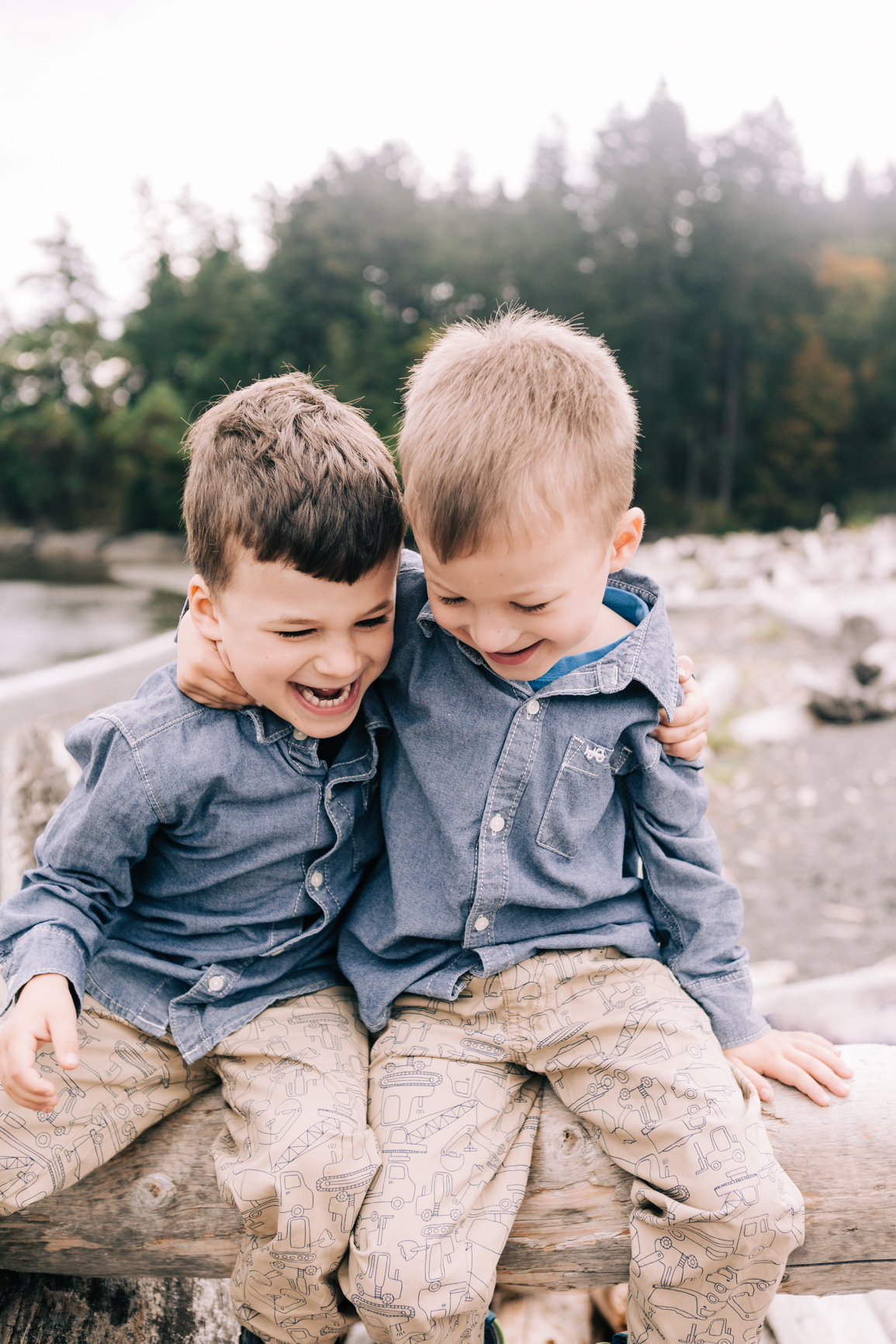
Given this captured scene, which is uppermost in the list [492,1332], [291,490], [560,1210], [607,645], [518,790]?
[291,490]

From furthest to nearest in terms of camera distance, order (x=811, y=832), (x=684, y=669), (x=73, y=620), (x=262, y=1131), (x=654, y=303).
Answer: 1. (x=654, y=303)
2. (x=73, y=620)
3. (x=811, y=832)
4. (x=684, y=669)
5. (x=262, y=1131)

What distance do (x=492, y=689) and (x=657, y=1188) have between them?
2.83 feet

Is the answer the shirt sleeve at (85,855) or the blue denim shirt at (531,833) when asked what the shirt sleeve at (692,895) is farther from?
the shirt sleeve at (85,855)

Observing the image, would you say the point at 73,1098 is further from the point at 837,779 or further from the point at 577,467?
the point at 837,779

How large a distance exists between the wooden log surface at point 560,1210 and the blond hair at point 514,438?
1.06m

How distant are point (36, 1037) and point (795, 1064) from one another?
1.31 m

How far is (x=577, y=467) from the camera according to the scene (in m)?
1.42

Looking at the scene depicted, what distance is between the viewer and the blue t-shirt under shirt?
1659 mm

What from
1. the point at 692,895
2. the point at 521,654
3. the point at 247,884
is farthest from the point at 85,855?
the point at 692,895

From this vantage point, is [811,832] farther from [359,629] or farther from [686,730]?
[359,629]

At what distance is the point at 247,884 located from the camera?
1.68 metres

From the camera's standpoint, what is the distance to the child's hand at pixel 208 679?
5.28 feet

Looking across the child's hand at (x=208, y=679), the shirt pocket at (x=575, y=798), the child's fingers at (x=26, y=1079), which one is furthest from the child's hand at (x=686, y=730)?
the child's fingers at (x=26, y=1079)

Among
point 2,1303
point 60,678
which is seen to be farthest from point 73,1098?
point 60,678
